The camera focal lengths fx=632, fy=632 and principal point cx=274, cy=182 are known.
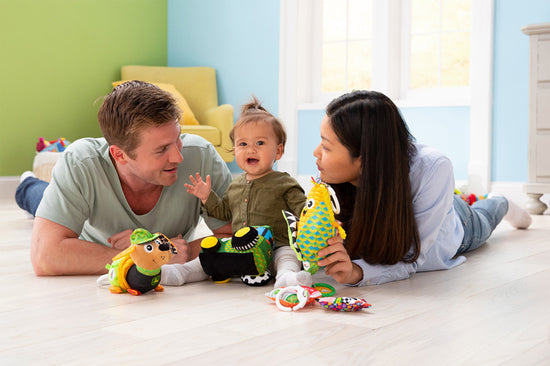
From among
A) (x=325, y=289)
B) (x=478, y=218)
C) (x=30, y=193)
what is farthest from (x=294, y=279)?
(x=30, y=193)

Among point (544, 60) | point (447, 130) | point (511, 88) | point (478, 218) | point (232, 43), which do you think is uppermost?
point (232, 43)

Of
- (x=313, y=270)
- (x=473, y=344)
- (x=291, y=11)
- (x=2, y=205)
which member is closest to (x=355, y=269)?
(x=313, y=270)

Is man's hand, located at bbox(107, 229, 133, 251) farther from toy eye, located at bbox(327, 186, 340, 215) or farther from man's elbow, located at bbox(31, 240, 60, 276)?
toy eye, located at bbox(327, 186, 340, 215)

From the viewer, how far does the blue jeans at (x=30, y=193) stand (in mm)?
3039

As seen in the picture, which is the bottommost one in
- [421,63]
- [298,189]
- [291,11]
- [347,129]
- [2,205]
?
[2,205]

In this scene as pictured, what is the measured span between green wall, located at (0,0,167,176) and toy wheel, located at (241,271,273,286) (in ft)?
10.0

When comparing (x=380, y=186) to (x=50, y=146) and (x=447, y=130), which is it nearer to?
(x=447, y=130)

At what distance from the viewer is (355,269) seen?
1627 millimetres

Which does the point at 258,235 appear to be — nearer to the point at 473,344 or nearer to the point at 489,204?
the point at 473,344

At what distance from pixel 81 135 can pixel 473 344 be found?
464 centimetres

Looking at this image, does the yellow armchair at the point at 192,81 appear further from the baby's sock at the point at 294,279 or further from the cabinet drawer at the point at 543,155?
the baby's sock at the point at 294,279

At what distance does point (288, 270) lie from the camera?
1.64m

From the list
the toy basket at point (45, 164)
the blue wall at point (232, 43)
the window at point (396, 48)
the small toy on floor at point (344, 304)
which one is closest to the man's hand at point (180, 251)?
the small toy on floor at point (344, 304)

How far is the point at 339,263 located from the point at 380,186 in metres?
0.22
